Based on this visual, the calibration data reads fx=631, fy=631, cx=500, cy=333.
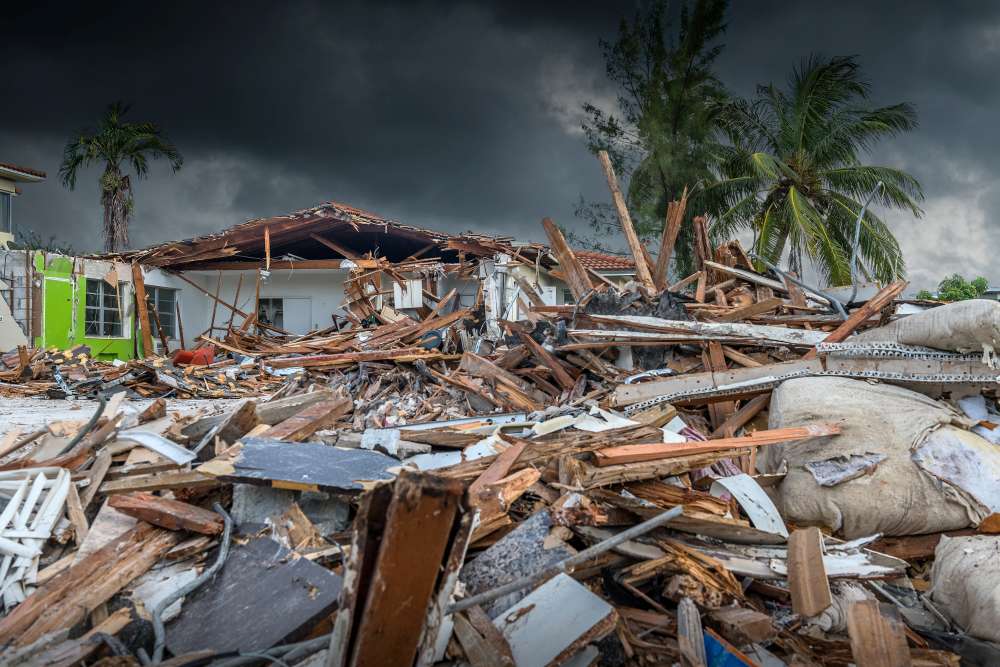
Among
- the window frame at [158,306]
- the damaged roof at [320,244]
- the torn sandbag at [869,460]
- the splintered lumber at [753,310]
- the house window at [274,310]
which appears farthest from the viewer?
the house window at [274,310]

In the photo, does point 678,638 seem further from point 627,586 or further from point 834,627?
point 834,627

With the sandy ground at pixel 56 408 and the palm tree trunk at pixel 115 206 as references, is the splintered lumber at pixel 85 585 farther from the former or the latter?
the palm tree trunk at pixel 115 206

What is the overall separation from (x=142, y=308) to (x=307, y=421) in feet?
47.0

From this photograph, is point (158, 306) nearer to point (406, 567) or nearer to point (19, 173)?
point (19, 173)

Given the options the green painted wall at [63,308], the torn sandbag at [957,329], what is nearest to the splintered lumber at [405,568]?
the torn sandbag at [957,329]

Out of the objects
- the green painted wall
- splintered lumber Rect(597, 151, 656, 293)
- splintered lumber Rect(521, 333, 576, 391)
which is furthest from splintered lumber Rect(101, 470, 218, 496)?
the green painted wall

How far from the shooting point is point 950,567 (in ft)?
10.9

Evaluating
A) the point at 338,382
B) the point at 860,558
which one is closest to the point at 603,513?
the point at 860,558

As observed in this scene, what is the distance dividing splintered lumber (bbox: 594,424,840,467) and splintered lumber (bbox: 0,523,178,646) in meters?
2.41

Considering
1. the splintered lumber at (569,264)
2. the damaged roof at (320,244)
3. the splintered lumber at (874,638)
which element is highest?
the damaged roof at (320,244)

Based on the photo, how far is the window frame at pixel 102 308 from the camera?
52.4 ft

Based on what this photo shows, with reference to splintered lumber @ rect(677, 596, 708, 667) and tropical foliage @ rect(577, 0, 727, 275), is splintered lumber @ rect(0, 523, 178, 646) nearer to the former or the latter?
splintered lumber @ rect(677, 596, 708, 667)

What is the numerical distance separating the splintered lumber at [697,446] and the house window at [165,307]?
1723 centimetres

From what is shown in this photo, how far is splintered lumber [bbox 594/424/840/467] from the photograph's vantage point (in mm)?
3674
